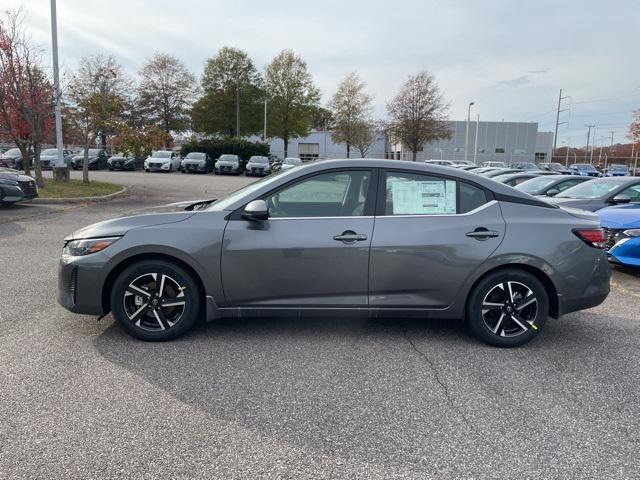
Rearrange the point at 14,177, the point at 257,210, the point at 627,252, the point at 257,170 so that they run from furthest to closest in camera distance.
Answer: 1. the point at 257,170
2. the point at 14,177
3. the point at 627,252
4. the point at 257,210

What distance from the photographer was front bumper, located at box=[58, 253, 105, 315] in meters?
3.93

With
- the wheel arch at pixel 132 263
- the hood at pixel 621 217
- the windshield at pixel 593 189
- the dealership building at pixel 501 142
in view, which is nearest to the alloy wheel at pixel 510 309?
the wheel arch at pixel 132 263

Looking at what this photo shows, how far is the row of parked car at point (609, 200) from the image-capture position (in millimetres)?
6384

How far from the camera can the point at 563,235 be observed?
4.05 metres

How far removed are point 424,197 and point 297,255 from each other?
1238 mm

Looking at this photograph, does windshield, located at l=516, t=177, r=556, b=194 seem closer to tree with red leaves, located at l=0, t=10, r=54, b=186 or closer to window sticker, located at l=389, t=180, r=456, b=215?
window sticker, located at l=389, t=180, r=456, b=215

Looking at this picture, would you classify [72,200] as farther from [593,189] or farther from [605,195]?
[605,195]

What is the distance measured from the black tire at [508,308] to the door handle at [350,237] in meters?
1.12

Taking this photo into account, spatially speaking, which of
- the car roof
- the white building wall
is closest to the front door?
the car roof

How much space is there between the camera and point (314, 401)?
10.3ft

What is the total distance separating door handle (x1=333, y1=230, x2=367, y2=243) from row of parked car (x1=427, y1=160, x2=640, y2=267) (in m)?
2.32

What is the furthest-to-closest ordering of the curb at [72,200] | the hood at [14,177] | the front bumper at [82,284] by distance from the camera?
the curb at [72,200] → the hood at [14,177] → the front bumper at [82,284]

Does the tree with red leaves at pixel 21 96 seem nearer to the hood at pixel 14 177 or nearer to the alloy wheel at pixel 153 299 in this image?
the hood at pixel 14 177

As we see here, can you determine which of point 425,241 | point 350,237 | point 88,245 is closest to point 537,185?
point 425,241
